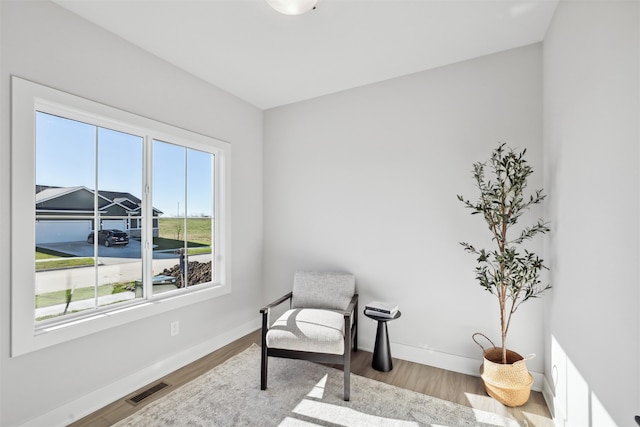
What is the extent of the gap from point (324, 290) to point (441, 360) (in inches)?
47.7

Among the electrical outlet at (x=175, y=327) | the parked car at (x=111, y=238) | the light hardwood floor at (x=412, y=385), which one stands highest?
the parked car at (x=111, y=238)

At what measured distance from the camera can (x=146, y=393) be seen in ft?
7.34

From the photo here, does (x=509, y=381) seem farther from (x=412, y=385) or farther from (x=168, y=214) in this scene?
(x=168, y=214)

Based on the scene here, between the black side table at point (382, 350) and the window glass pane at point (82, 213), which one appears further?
the black side table at point (382, 350)

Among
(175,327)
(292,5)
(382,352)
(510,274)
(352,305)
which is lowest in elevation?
(382,352)

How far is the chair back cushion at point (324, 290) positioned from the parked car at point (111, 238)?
156cm

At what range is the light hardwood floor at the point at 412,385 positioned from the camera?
6.47 ft

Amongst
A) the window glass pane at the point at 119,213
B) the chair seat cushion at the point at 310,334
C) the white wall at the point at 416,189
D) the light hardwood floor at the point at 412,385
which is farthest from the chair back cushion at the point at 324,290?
the window glass pane at the point at 119,213

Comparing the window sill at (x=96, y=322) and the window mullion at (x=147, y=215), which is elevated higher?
the window mullion at (x=147, y=215)

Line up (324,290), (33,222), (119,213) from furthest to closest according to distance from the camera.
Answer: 1. (324,290)
2. (119,213)
3. (33,222)

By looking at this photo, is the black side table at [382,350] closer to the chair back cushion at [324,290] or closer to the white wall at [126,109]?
the chair back cushion at [324,290]

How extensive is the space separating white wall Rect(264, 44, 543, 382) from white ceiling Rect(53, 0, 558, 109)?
0.95 feet

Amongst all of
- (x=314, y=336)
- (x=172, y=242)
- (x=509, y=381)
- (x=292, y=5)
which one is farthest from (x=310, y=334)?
(x=292, y=5)

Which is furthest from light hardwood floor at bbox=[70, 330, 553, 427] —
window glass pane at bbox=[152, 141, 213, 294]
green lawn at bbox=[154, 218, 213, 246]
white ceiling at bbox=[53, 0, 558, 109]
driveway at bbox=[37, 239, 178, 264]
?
white ceiling at bbox=[53, 0, 558, 109]
